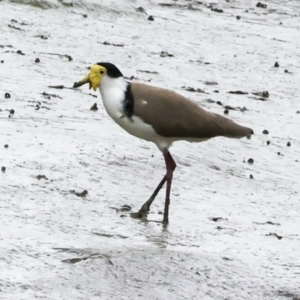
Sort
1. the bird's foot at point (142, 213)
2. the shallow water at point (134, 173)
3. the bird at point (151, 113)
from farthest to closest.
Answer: the bird at point (151, 113) < the bird's foot at point (142, 213) < the shallow water at point (134, 173)

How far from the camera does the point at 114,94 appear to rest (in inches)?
330

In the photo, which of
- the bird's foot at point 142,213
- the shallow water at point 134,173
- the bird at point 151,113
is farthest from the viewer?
the bird at point 151,113

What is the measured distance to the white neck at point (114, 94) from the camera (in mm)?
8375

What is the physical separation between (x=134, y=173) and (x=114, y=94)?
119 centimetres

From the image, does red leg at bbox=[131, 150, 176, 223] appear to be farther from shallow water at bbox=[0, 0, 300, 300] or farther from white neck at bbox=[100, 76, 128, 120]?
white neck at bbox=[100, 76, 128, 120]

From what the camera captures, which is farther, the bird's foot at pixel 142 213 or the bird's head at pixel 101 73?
the bird's head at pixel 101 73

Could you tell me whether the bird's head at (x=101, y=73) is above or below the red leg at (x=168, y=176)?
above

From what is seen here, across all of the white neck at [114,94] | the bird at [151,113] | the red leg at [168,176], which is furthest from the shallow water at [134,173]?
the white neck at [114,94]

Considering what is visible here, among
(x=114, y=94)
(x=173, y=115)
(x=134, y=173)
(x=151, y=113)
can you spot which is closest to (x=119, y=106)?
Result: (x=114, y=94)

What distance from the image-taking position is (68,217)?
312 inches

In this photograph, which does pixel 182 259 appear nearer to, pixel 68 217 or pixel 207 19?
pixel 68 217

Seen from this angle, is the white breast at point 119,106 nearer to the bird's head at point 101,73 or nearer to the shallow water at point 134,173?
the bird's head at point 101,73

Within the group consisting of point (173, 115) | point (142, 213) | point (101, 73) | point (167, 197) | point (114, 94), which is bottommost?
point (142, 213)

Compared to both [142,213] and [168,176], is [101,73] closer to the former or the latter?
[168,176]
